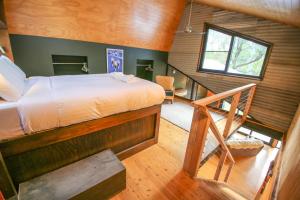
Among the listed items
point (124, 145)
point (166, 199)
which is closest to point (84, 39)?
point (124, 145)

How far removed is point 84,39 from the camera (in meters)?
3.40

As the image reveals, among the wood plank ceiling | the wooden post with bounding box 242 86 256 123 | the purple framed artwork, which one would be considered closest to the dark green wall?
the purple framed artwork

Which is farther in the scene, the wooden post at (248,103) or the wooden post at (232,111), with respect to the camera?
the wooden post at (248,103)

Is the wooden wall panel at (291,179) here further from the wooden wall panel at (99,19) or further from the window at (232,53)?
the wooden wall panel at (99,19)

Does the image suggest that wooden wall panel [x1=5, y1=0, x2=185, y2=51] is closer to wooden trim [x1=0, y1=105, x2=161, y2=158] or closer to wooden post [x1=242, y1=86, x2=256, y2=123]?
wooden trim [x1=0, y1=105, x2=161, y2=158]

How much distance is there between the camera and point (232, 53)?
393 centimetres

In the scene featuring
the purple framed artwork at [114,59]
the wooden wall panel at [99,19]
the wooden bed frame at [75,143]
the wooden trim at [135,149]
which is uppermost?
the wooden wall panel at [99,19]

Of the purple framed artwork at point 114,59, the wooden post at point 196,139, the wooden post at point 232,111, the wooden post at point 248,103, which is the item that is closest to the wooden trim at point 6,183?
the wooden post at point 196,139

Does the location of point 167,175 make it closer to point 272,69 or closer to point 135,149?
point 135,149

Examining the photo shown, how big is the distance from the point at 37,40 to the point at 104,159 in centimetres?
285

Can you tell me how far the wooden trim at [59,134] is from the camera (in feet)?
3.84

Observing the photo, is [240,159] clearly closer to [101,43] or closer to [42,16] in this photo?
[101,43]

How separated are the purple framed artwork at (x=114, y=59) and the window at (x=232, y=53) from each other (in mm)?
2481

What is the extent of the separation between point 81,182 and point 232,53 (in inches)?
173
